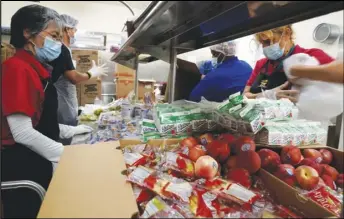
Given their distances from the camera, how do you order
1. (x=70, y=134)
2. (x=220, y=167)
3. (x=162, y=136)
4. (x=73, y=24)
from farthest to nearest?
(x=73, y=24)
(x=70, y=134)
(x=162, y=136)
(x=220, y=167)

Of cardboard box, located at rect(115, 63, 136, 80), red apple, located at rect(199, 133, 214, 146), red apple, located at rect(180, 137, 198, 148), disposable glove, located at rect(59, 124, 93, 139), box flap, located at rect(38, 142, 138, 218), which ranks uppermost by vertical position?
cardboard box, located at rect(115, 63, 136, 80)

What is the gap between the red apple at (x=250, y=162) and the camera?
2.83 ft

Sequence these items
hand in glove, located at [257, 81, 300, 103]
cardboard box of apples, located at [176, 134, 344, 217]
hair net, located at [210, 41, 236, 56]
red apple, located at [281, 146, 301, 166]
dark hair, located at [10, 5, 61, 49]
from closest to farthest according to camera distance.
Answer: cardboard box of apples, located at [176, 134, 344, 217], red apple, located at [281, 146, 301, 166], hand in glove, located at [257, 81, 300, 103], dark hair, located at [10, 5, 61, 49], hair net, located at [210, 41, 236, 56]

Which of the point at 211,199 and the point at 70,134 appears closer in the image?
the point at 211,199

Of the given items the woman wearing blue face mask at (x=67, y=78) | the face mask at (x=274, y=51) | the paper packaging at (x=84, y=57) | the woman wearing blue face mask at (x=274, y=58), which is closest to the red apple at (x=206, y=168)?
the woman wearing blue face mask at (x=274, y=58)

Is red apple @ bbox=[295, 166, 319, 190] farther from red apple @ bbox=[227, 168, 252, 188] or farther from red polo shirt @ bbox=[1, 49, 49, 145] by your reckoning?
red polo shirt @ bbox=[1, 49, 49, 145]

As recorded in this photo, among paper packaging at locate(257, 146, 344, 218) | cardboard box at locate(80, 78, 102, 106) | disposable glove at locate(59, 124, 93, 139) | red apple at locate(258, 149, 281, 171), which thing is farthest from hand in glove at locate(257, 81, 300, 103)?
cardboard box at locate(80, 78, 102, 106)

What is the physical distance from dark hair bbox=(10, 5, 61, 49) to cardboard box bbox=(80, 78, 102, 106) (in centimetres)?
261

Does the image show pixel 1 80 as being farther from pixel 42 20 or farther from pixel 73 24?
pixel 73 24

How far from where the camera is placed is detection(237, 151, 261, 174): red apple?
33.9 inches

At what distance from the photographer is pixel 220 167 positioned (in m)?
0.92

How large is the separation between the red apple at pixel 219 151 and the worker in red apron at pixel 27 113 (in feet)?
3.66

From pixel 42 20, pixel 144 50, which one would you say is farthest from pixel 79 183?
pixel 42 20

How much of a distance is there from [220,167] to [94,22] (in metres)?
4.78
